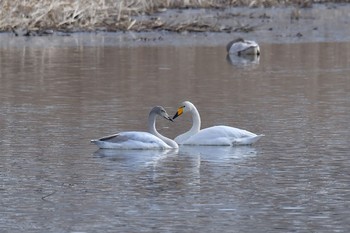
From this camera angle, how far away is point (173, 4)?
33.3 meters

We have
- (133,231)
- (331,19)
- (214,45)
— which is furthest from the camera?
(331,19)

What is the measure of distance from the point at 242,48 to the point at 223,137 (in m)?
12.1

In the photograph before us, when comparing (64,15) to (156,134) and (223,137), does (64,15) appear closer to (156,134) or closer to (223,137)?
(156,134)

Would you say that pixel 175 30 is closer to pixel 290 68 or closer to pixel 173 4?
pixel 173 4

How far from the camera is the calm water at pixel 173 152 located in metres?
10.4

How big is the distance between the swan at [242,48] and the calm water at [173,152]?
5.19 ft

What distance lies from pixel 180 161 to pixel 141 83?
25.2 feet

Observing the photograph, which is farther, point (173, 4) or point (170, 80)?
point (173, 4)

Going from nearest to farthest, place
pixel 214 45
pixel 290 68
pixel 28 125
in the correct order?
pixel 28 125 < pixel 290 68 < pixel 214 45

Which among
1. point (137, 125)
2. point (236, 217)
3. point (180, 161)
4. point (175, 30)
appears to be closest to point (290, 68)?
point (175, 30)

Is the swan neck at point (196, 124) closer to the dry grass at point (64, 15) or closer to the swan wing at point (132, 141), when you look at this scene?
the swan wing at point (132, 141)

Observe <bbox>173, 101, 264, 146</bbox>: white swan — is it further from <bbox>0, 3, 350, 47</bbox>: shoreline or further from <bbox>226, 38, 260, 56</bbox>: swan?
<bbox>0, 3, 350, 47</bbox>: shoreline

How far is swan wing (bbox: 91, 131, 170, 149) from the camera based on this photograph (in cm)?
1401

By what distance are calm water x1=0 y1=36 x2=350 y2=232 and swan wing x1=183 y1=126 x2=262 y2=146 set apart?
0.31ft
